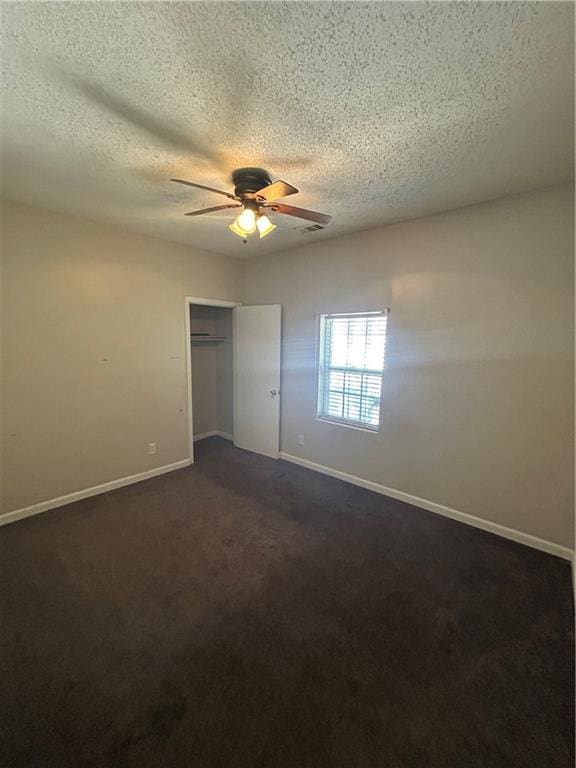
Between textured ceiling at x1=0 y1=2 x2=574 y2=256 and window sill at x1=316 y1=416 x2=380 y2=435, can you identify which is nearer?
textured ceiling at x1=0 y1=2 x2=574 y2=256

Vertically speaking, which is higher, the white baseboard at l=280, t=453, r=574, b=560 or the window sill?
the window sill

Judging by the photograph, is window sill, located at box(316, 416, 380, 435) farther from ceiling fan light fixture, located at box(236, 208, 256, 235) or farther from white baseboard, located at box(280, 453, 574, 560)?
ceiling fan light fixture, located at box(236, 208, 256, 235)

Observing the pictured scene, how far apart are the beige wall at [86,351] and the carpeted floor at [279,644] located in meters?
0.59

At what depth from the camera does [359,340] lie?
11.2ft

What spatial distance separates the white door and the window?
0.68 m

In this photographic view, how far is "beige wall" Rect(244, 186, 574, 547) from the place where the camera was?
2.27 metres

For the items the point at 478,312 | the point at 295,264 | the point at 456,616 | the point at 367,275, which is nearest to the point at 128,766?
the point at 456,616

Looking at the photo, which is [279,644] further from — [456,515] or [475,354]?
[475,354]

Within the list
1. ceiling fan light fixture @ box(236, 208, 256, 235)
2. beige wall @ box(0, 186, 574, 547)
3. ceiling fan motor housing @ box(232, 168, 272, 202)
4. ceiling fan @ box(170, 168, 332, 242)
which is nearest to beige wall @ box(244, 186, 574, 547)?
beige wall @ box(0, 186, 574, 547)

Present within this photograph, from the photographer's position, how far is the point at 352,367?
349cm

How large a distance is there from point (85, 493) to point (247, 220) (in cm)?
Result: 307

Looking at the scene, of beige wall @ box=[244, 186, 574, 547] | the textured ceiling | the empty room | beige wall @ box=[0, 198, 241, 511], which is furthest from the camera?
beige wall @ box=[0, 198, 241, 511]

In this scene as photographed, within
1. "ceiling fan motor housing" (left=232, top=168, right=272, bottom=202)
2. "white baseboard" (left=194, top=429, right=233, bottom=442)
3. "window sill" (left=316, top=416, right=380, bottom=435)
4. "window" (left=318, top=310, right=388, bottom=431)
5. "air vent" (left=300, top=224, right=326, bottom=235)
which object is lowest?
"white baseboard" (left=194, top=429, right=233, bottom=442)

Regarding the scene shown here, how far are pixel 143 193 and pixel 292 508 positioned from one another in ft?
9.90
